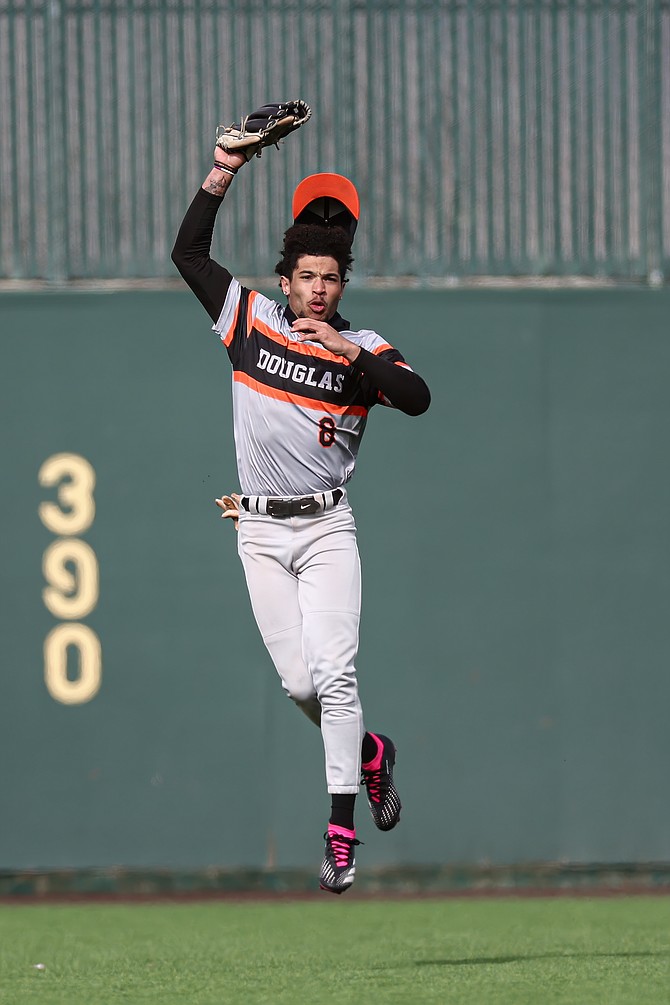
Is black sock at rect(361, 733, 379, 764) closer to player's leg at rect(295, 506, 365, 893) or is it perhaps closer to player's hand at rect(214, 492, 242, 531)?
player's leg at rect(295, 506, 365, 893)

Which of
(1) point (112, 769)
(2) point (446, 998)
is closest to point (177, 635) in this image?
(1) point (112, 769)

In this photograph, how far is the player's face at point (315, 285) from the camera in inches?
212

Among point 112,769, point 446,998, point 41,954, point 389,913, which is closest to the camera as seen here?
point 446,998

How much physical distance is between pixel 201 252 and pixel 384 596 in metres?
3.61

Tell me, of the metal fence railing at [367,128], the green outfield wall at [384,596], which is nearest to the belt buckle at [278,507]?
the green outfield wall at [384,596]

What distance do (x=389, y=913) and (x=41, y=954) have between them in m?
1.83

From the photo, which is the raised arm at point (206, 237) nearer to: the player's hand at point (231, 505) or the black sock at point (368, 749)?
the player's hand at point (231, 505)

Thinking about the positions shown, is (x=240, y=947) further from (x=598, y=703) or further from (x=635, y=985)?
(x=598, y=703)

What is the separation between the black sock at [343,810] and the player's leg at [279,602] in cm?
31

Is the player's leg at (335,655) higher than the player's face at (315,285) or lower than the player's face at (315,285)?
lower

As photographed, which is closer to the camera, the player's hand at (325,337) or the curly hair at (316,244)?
the player's hand at (325,337)

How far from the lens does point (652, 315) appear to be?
29.2 ft

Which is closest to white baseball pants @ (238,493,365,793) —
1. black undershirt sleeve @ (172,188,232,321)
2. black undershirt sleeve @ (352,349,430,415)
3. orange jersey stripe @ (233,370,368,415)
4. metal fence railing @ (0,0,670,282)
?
orange jersey stripe @ (233,370,368,415)

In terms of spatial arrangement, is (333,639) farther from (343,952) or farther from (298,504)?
(343,952)
